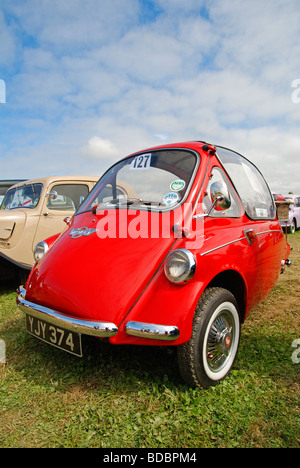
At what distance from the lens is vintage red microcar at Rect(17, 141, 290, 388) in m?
1.89

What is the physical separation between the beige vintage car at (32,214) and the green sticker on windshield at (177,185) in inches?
109

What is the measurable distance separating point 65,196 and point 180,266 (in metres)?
3.77

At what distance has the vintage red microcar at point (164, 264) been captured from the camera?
6.20 ft

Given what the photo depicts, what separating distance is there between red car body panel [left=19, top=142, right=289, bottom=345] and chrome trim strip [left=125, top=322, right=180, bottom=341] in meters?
0.05

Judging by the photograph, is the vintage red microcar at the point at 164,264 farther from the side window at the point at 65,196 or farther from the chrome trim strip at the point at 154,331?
the side window at the point at 65,196

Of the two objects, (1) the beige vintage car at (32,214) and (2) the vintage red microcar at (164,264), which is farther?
(1) the beige vintage car at (32,214)

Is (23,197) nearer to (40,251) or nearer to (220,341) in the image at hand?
(40,251)

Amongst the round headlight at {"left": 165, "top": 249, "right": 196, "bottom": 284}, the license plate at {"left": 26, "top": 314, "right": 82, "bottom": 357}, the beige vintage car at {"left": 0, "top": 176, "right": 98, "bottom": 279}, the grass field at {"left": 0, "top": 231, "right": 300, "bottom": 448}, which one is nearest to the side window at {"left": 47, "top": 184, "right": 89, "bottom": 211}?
the beige vintage car at {"left": 0, "top": 176, "right": 98, "bottom": 279}

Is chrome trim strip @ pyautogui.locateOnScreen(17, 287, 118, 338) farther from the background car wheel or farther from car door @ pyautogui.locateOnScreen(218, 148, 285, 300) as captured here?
car door @ pyautogui.locateOnScreen(218, 148, 285, 300)

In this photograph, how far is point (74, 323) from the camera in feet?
6.15

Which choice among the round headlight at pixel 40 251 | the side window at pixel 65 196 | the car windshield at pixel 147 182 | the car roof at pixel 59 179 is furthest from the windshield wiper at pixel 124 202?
the car roof at pixel 59 179

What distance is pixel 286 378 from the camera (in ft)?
7.35
